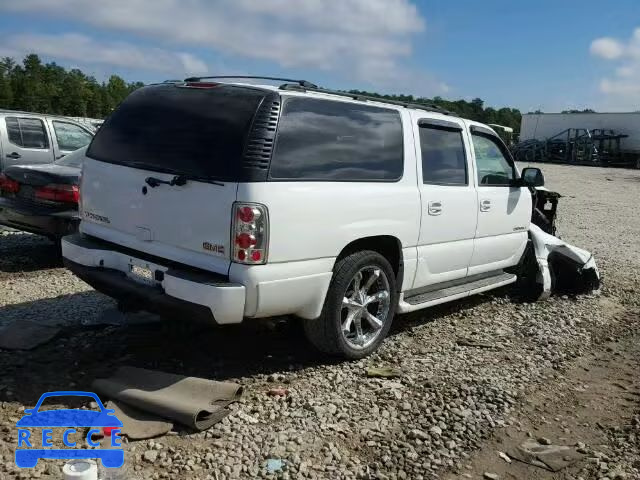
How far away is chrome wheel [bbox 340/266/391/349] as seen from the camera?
4.64 m

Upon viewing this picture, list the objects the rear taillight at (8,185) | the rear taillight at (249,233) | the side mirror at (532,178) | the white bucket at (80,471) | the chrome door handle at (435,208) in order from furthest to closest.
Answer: the rear taillight at (8,185) < the side mirror at (532,178) < the chrome door handle at (435,208) < the rear taillight at (249,233) < the white bucket at (80,471)

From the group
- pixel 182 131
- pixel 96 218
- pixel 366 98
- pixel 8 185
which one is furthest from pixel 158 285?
pixel 8 185

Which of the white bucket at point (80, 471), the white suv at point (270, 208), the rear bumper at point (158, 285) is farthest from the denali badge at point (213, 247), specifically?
the white bucket at point (80, 471)

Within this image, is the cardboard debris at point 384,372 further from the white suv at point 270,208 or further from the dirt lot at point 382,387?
the white suv at point 270,208

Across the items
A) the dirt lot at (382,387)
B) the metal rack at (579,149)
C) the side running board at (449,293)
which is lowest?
the dirt lot at (382,387)

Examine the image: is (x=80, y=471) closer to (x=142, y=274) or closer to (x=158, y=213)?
(x=142, y=274)

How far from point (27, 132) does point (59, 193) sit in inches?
176

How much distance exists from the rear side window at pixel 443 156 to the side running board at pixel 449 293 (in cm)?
100

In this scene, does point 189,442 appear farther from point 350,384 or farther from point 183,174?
point 183,174

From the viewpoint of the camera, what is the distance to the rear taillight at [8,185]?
716 cm

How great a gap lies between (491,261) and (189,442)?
390 cm

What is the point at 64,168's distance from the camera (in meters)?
7.42

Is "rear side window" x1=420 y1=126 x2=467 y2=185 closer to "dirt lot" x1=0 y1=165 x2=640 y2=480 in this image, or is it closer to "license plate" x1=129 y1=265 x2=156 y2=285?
"dirt lot" x1=0 y1=165 x2=640 y2=480

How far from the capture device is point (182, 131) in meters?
4.16
